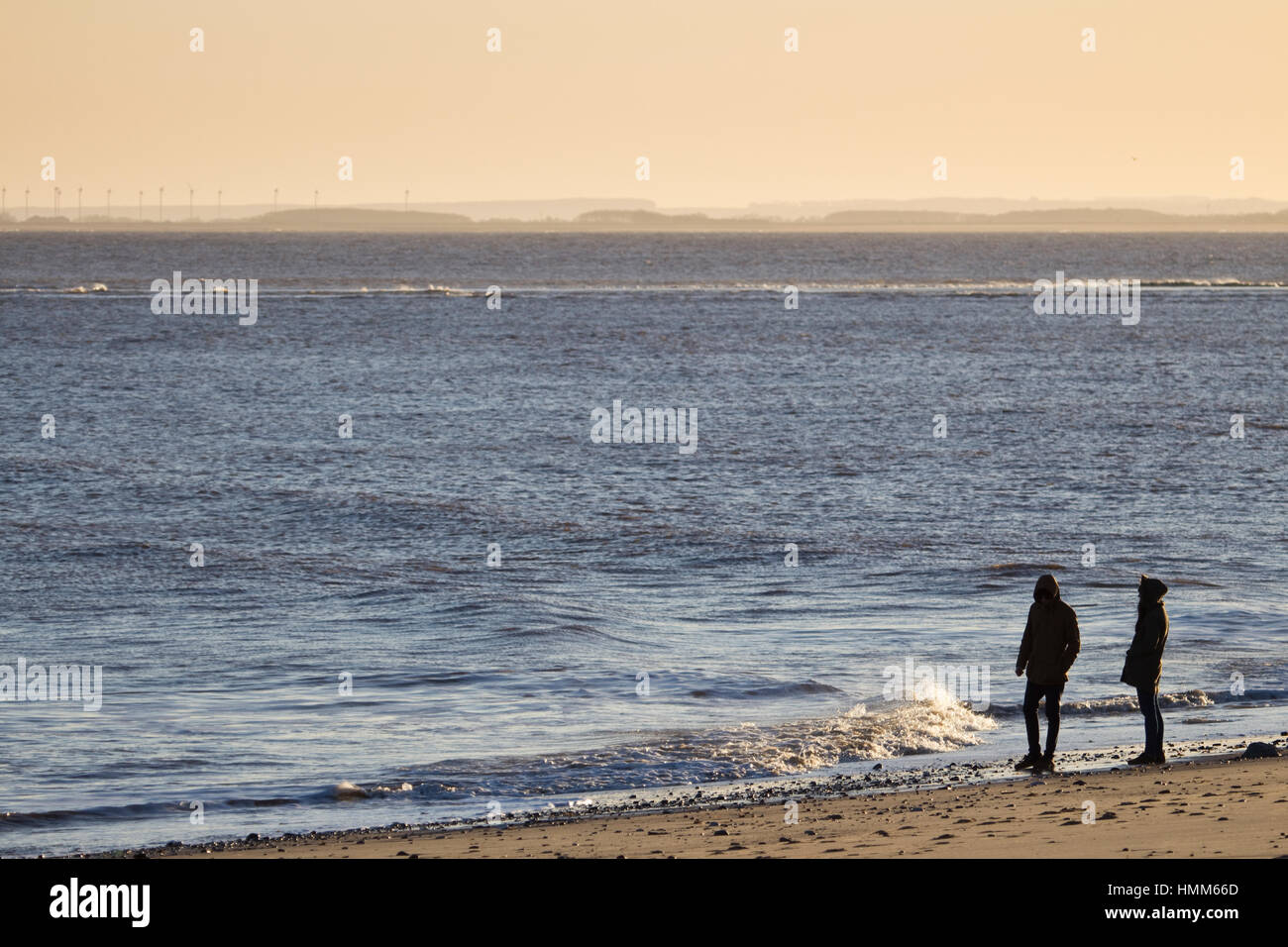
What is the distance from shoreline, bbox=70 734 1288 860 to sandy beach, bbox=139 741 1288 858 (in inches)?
0.5

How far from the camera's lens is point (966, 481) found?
32.6m

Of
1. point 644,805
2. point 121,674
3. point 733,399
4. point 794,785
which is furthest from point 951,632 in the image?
point 733,399

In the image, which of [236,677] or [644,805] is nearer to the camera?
[644,805]

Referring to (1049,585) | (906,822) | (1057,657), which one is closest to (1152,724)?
(1057,657)

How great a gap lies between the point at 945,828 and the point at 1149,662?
365cm

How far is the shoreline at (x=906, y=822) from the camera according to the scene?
30.1 ft

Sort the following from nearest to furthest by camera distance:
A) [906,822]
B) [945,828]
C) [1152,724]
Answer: [945,828]
[906,822]
[1152,724]

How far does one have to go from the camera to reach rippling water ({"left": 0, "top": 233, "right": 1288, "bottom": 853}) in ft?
45.3

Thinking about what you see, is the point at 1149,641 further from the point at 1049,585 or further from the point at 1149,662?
the point at 1049,585

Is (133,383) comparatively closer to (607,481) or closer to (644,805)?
(607,481)

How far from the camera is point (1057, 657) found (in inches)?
495

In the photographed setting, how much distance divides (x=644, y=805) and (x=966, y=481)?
2224cm

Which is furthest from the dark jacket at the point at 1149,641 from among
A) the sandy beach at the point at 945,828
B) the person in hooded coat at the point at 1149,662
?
the sandy beach at the point at 945,828

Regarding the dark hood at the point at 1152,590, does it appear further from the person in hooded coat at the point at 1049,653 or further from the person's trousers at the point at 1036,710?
the person's trousers at the point at 1036,710
